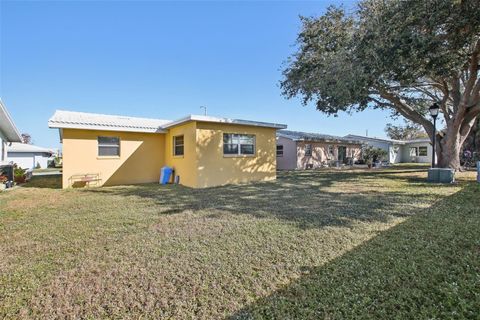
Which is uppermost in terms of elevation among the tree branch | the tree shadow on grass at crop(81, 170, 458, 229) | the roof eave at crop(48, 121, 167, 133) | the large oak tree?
the large oak tree

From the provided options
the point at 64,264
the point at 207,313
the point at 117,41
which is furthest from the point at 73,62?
the point at 207,313

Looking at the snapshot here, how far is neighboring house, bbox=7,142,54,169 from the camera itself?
24.6 metres

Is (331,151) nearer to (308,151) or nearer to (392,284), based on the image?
(308,151)

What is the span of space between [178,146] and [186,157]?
1.32 meters

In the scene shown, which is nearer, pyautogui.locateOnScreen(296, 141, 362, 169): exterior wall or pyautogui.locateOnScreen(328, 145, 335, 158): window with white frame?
pyautogui.locateOnScreen(296, 141, 362, 169): exterior wall

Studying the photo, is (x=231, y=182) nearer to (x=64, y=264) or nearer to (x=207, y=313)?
(x=64, y=264)

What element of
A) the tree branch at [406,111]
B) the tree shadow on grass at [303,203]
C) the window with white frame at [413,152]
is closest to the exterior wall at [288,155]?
the tree branch at [406,111]

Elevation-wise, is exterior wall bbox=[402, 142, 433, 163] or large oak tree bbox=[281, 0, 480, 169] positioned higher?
large oak tree bbox=[281, 0, 480, 169]

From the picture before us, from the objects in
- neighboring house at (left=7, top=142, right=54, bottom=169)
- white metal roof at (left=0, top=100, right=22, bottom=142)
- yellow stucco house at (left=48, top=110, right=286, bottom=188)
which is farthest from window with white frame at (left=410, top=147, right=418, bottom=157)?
neighboring house at (left=7, top=142, right=54, bottom=169)

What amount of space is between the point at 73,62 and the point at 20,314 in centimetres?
1459

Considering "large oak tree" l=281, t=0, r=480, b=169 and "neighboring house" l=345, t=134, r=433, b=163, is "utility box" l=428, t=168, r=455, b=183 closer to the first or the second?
"large oak tree" l=281, t=0, r=480, b=169

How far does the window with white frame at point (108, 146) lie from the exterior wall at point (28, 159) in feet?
57.9

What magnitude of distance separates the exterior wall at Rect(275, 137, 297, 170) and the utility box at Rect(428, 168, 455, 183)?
438 inches

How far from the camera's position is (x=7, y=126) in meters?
13.6
